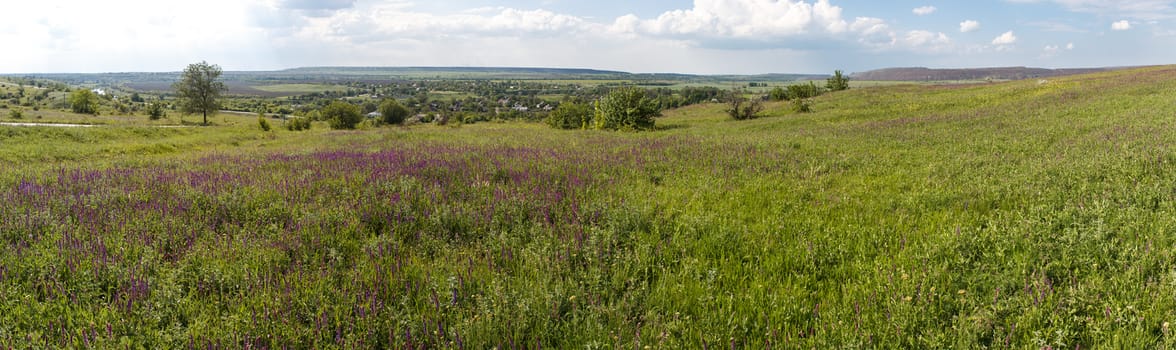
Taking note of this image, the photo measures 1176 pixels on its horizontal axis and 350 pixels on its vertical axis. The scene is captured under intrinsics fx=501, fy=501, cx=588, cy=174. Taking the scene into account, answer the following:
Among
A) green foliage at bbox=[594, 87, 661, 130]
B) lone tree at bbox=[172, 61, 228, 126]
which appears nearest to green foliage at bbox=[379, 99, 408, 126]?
lone tree at bbox=[172, 61, 228, 126]

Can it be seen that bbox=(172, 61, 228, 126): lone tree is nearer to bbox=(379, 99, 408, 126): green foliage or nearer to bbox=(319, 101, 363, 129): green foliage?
bbox=(319, 101, 363, 129): green foliage

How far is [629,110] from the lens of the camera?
141 ft

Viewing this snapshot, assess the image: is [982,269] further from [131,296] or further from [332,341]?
[131,296]

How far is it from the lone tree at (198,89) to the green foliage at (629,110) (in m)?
71.5

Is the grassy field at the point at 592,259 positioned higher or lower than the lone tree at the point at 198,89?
lower

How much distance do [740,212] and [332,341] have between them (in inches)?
175

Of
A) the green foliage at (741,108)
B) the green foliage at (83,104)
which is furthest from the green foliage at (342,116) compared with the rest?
the green foliage at (741,108)

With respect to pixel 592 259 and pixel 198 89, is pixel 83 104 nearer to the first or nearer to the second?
pixel 198 89

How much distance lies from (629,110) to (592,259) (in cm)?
3943

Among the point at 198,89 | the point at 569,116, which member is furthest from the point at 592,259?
the point at 198,89

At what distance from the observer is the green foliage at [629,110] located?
141ft

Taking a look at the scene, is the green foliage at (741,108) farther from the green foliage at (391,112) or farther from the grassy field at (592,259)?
the green foliage at (391,112)

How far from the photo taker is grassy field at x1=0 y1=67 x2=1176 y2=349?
3.01 meters

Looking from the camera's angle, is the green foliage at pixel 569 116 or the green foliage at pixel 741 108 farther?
the green foliage at pixel 569 116
